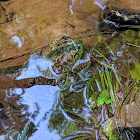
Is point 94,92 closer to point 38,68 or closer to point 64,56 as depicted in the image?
point 64,56

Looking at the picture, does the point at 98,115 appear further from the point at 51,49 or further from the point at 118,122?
the point at 51,49

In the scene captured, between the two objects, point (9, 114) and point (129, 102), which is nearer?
point (9, 114)

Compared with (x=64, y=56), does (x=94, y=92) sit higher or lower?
lower

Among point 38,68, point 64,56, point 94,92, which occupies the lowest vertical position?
point 94,92

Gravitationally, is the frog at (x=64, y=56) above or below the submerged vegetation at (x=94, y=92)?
above

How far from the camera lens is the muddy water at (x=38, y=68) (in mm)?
2018

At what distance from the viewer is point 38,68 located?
2088mm

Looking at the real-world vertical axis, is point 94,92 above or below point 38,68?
below

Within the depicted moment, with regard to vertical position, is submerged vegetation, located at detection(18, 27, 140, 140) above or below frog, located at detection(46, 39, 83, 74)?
below

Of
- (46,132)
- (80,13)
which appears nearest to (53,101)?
(46,132)

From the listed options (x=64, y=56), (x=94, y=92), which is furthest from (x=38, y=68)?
(x=94, y=92)

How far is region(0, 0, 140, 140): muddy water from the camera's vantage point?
2018 millimetres

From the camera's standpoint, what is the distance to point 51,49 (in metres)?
2.08

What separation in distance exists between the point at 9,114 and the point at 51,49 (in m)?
1.16
